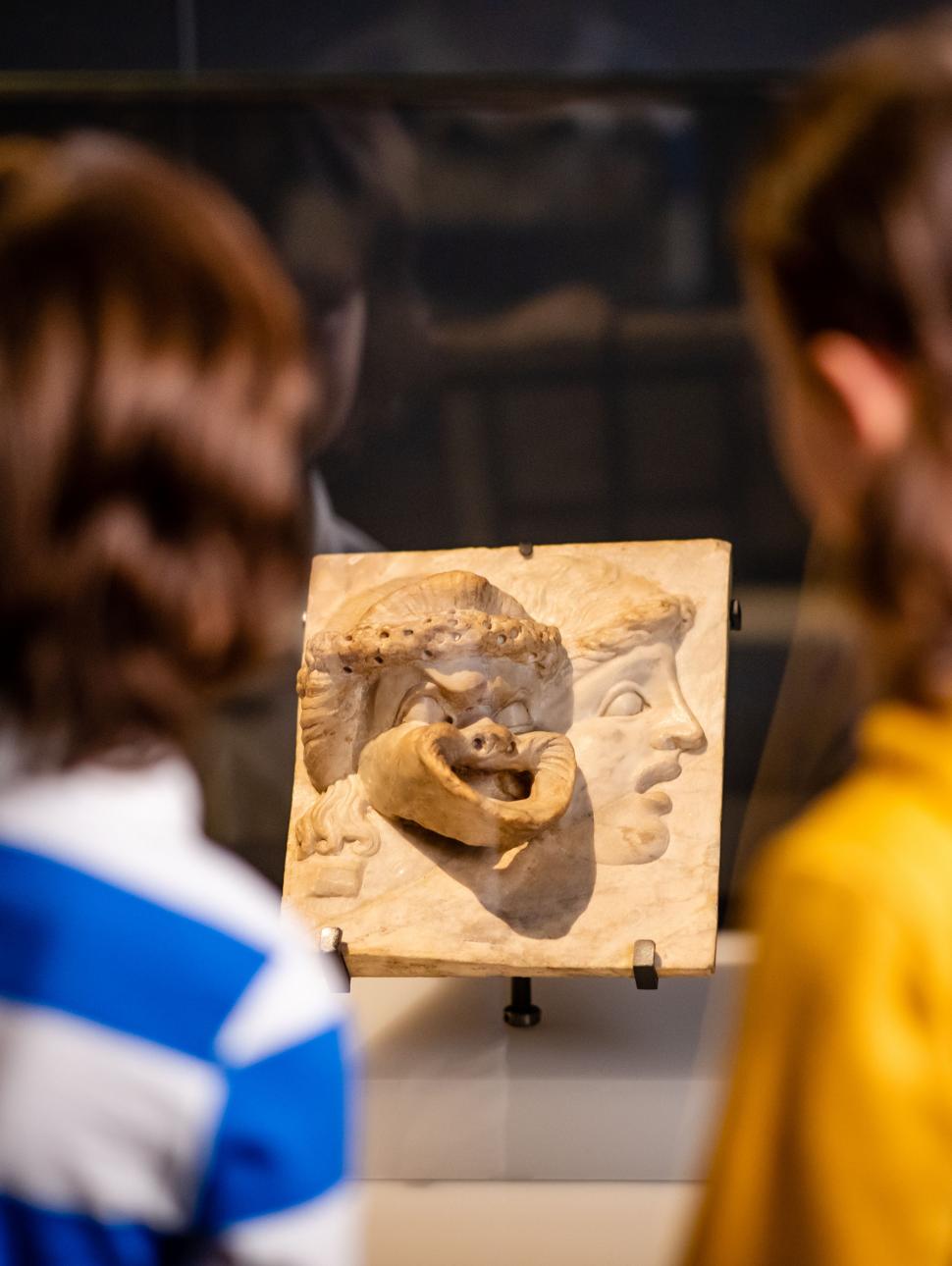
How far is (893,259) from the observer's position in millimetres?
926

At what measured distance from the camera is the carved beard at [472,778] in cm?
273

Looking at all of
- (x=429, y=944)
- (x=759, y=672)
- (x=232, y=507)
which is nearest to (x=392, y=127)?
(x=759, y=672)

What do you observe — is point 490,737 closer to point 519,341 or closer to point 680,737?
point 680,737

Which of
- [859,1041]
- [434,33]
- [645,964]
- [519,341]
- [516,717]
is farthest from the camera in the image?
[519,341]

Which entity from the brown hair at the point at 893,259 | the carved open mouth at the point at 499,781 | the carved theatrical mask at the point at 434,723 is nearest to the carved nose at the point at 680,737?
the carved theatrical mask at the point at 434,723

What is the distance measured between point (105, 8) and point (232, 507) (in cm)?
257

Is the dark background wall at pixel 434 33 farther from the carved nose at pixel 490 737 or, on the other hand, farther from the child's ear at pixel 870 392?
the child's ear at pixel 870 392

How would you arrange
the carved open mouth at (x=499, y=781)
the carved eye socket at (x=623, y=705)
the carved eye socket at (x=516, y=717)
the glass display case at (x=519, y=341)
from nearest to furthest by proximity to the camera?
1. the carved open mouth at (x=499, y=781)
2. the carved eye socket at (x=516, y=717)
3. the carved eye socket at (x=623, y=705)
4. the glass display case at (x=519, y=341)

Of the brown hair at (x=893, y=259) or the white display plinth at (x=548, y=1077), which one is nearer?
the brown hair at (x=893, y=259)

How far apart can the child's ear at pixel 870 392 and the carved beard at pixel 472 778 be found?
70.7 inches

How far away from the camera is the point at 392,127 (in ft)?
10.9

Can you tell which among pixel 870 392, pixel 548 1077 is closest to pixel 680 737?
pixel 548 1077

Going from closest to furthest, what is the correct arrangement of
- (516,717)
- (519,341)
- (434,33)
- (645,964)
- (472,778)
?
1. (645,964)
2. (472,778)
3. (516,717)
4. (434,33)
5. (519,341)

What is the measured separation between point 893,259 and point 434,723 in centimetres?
199
